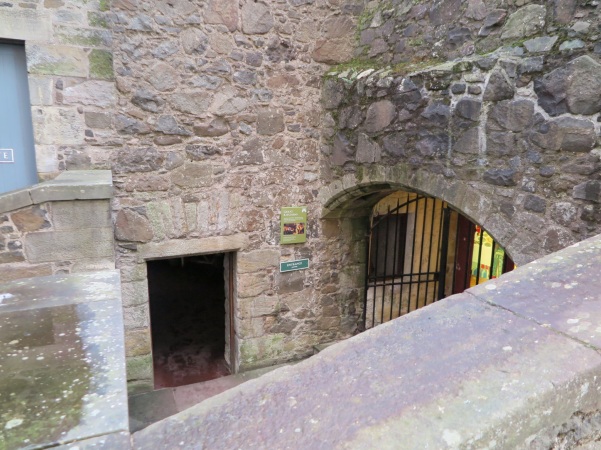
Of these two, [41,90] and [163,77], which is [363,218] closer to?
[163,77]

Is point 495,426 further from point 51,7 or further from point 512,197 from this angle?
point 51,7

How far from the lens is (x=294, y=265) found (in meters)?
4.46

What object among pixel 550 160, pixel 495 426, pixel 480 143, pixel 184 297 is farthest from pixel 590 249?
pixel 184 297

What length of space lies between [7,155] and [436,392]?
393cm

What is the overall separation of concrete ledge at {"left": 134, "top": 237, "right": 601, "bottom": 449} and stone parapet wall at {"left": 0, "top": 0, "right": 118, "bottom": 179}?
10.7ft

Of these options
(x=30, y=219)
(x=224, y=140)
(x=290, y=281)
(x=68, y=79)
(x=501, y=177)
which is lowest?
(x=290, y=281)

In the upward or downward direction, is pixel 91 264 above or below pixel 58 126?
below

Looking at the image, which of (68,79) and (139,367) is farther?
(139,367)

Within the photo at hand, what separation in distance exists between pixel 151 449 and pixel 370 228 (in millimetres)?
4328

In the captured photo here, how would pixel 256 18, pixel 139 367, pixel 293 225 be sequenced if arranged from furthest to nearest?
pixel 293 225
pixel 139 367
pixel 256 18

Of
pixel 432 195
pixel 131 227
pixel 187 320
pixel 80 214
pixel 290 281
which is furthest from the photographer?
pixel 187 320

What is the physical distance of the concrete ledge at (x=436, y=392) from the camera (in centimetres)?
71

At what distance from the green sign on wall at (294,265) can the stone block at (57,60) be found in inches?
96.4

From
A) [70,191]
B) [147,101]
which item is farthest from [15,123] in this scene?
[70,191]
